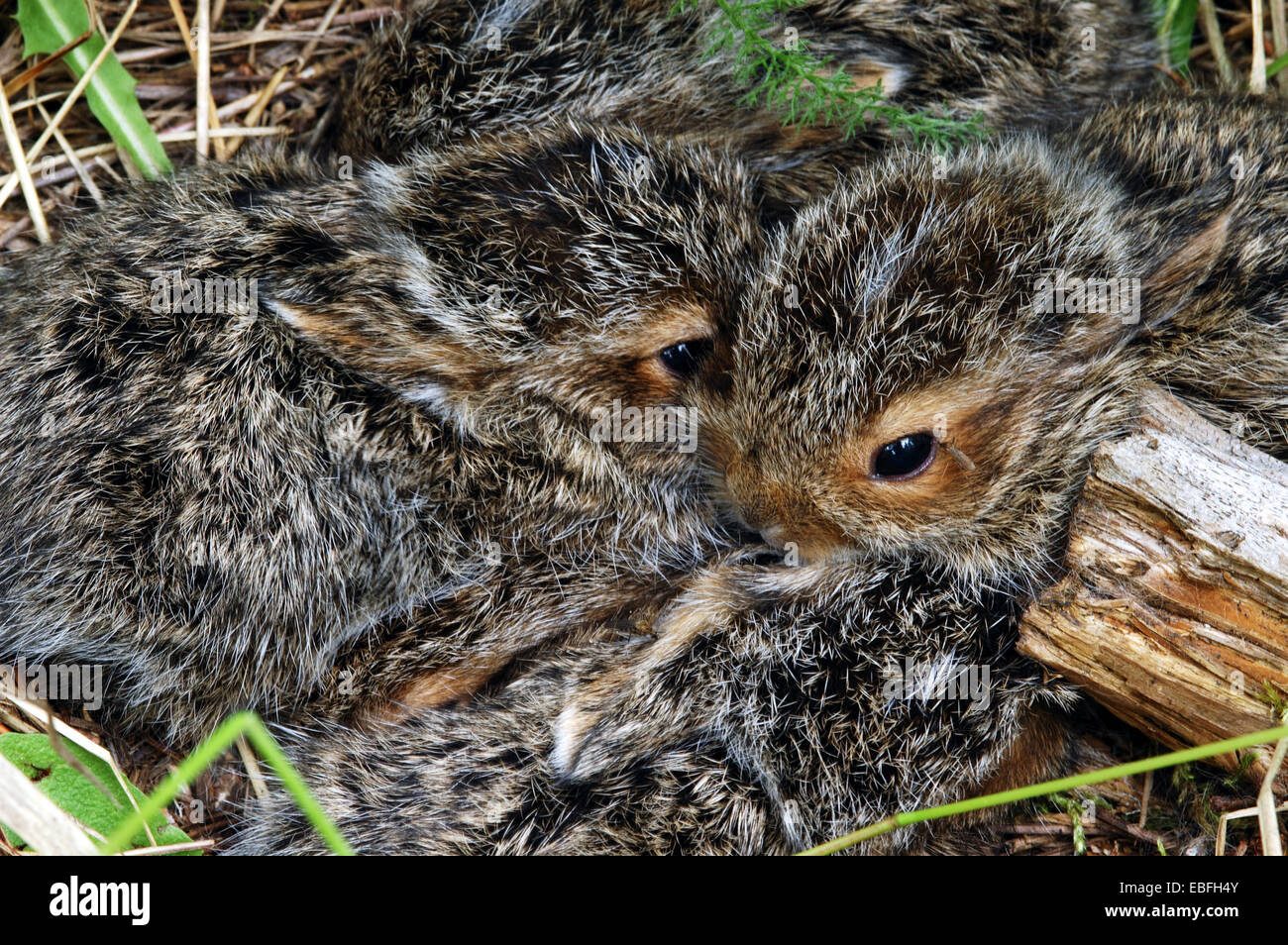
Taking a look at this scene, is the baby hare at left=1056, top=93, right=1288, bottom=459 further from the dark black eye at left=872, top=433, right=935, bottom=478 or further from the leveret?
the dark black eye at left=872, top=433, right=935, bottom=478

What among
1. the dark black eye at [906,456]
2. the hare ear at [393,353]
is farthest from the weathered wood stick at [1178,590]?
the hare ear at [393,353]

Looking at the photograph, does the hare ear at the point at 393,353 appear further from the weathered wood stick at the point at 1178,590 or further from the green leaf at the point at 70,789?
the weathered wood stick at the point at 1178,590

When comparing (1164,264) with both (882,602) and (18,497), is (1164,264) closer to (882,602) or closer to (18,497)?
(882,602)

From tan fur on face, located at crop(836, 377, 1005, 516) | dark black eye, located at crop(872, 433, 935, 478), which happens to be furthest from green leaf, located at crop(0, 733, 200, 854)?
dark black eye, located at crop(872, 433, 935, 478)

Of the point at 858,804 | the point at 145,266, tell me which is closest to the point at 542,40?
the point at 145,266

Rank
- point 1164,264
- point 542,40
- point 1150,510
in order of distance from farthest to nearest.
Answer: point 542,40, point 1164,264, point 1150,510

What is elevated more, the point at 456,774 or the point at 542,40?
the point at 542,40
